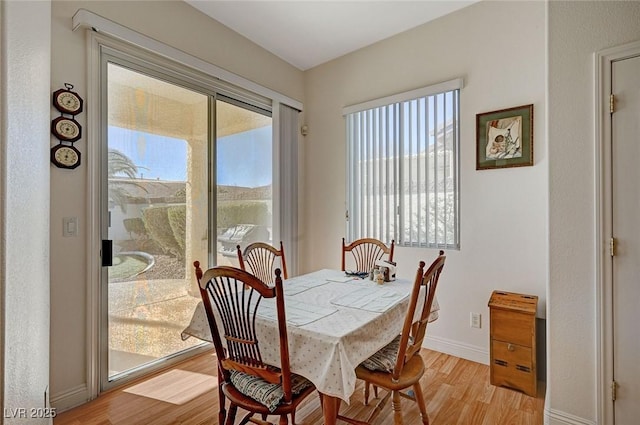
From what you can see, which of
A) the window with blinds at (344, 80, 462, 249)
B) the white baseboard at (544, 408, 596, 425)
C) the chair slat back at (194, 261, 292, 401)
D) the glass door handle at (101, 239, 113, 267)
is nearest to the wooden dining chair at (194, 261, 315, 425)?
the chair slat back at (194, 261, 292, 401)

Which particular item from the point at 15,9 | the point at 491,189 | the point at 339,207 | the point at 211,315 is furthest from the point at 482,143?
the point at 15,9

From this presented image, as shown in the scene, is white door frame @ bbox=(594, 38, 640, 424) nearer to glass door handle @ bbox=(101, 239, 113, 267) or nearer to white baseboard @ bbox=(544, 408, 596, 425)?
white baseboard @ bbox=(544, 408, 596, 425)

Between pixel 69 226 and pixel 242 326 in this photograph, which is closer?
pixel 242 326

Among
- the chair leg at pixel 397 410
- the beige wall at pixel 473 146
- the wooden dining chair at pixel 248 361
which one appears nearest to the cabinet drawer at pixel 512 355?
the beige wall at pixel 473 146

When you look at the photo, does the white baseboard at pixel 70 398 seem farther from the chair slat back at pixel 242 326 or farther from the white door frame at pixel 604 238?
the white door frame at pixel 604 238

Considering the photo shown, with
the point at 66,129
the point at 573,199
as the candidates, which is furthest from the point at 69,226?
the point at 573,199

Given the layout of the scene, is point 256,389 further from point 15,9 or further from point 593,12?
point 593,12

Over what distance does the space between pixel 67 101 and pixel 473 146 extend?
3.00 metres

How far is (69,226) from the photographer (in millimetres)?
2043

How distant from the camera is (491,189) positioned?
2652 millimetres

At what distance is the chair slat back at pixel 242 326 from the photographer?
1.28 metres

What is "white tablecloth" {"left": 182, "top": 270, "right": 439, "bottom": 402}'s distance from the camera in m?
1.27

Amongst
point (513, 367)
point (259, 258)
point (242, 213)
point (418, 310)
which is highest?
point (242, 213)

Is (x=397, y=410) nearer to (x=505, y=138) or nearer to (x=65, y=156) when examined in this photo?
(x=505, y=138)
